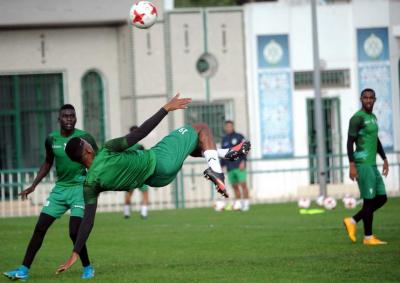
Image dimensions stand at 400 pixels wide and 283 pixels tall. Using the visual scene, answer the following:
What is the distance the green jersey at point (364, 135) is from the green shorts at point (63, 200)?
497 centimetres

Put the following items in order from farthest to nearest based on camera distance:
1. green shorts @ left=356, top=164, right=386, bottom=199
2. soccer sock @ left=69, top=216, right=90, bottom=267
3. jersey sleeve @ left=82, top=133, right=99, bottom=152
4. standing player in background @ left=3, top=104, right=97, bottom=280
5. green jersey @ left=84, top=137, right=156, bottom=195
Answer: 1. green shorts @ left=356, top=164, right=386, bottom=199
2. standing player in background @ left=3, top=104, right=97, bottom=280
3. soccer sock @ left=69, top=216, right=90, bottom=267
4. jersey sleeve @ left=82, top=133, right=99, bottom=152
5. green jersey @ left=84, top=137, right=156, bottom=195

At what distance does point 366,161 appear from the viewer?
17.5m

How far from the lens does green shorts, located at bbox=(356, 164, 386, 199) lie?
57.1ft

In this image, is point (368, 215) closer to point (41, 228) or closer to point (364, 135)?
point (364, 135)

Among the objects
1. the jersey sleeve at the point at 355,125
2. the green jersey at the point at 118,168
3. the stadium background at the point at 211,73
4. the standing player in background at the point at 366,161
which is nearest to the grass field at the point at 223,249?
the standing player in background at the point at 366,161

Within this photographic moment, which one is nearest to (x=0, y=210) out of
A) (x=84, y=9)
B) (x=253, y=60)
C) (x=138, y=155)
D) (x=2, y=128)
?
(x=2, y=128)

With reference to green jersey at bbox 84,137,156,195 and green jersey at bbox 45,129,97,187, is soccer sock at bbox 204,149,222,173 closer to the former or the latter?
green jersey at bbox 84,137,156,195

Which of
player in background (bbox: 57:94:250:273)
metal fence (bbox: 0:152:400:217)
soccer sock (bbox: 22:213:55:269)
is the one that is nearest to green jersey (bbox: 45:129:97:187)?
soccer sock (bbox: 22:213:55:269)

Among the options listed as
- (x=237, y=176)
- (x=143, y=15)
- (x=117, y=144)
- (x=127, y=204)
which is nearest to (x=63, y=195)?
(x=117, y=144)

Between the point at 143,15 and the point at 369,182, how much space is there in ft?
A: 14.7

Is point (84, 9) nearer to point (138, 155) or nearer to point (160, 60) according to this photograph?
point (160, 60)

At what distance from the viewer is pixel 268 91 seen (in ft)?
114

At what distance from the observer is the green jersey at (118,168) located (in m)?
12.9

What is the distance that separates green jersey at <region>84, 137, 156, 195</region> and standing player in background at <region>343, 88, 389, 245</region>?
516cm
